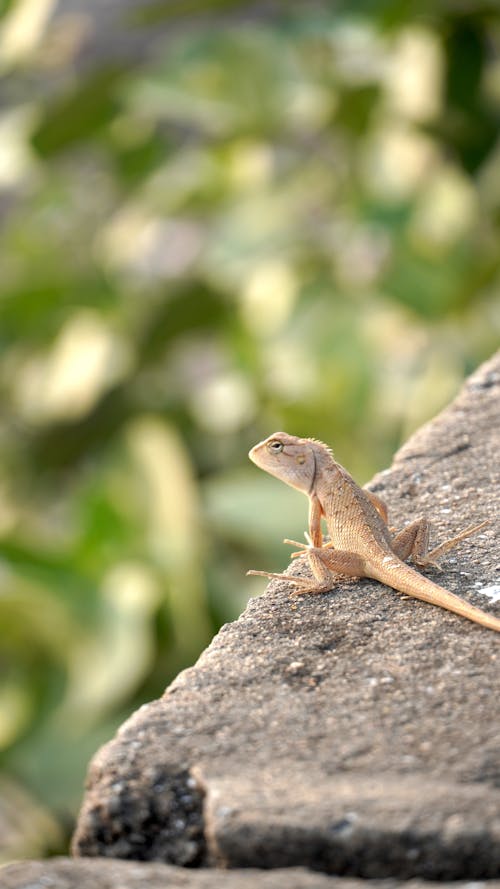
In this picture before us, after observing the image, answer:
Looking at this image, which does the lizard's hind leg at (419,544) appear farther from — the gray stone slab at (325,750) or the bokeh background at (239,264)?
the bokeh background at (239,264)

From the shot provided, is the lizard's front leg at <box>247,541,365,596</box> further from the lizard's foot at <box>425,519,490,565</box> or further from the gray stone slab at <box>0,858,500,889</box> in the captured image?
the gray stone slab at <box>0,858,500,889</box>

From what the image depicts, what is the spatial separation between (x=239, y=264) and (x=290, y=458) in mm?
4489

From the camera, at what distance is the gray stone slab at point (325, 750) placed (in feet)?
5.82

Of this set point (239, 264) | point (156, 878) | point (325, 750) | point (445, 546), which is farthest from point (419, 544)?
point (239, 264)

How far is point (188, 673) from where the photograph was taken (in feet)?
7.20

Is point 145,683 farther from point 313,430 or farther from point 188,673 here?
point 188,673

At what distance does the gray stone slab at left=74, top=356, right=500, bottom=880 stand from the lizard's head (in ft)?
1.24

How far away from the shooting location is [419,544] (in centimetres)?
255

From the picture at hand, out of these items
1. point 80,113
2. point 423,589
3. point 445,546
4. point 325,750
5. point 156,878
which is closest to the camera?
point 156,878

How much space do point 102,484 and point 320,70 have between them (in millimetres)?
3154

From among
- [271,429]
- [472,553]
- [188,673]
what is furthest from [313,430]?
[188,673]

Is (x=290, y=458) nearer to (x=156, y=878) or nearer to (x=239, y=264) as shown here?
(x=156, y=878)

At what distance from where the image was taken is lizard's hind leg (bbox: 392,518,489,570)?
2.51 meters

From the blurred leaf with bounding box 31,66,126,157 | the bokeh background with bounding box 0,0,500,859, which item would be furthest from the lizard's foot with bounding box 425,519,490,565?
the blurred leaf with bounding box 31,66,126,157
